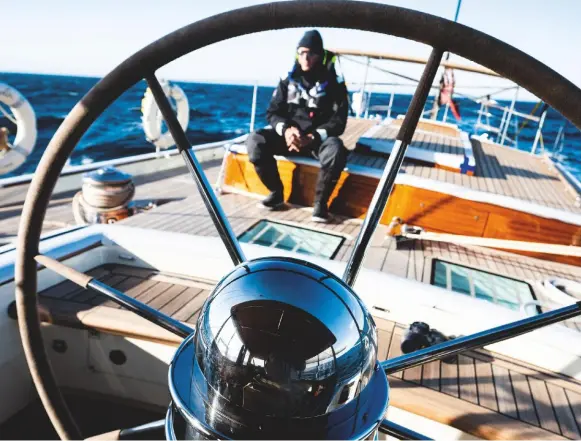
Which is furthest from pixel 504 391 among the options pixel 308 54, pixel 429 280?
pixel 308 54

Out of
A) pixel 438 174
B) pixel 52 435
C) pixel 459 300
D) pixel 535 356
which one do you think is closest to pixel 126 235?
pixel 52 435

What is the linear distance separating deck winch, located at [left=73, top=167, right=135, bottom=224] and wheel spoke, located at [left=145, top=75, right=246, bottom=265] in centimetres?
293

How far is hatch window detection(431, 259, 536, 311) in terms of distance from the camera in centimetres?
220

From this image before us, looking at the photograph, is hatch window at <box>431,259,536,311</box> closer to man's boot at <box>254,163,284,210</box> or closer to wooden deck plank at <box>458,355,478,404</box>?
wooden deck plank at <box>458,355,478,404</box>

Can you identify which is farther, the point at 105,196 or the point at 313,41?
the point at 105,196

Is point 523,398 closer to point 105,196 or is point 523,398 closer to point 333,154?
point 333,154

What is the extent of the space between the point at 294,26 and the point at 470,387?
1.44 meters

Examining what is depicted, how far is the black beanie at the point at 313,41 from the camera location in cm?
260

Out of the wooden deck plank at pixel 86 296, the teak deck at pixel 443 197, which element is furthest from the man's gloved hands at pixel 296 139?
the wooden deck plank at pixel 86 296

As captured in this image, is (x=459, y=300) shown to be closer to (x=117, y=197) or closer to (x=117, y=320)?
(x=117, y=320)

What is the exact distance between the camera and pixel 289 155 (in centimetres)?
327

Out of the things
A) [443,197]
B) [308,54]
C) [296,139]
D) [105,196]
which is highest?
[308,54]

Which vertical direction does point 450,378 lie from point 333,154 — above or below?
below

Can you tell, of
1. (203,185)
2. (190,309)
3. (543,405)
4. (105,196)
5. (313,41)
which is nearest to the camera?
(203,185)
